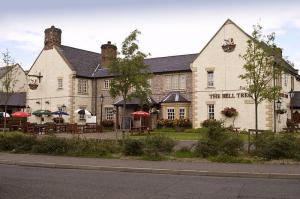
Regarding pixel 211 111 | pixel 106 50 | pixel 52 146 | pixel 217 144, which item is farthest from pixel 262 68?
pixel 106 50

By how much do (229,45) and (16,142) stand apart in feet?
72.2

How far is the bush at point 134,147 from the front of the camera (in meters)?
18.1

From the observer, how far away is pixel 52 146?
19312mm

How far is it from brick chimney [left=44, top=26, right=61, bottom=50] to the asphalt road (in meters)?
35.2

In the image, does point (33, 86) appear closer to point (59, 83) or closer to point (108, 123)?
point (59, 83)

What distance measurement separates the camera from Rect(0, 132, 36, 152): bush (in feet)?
66.2

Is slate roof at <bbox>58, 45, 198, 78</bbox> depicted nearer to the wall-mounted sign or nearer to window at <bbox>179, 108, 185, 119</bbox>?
window at <bbox>179, 108, 185, 119</bbox>

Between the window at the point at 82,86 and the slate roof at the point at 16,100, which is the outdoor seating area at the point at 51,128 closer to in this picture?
the window at the point at 82,86

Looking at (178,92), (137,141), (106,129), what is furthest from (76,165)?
(106,129)

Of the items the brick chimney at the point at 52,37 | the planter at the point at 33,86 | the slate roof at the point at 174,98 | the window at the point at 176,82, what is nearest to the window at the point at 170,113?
the slate roof at the point at 174,98

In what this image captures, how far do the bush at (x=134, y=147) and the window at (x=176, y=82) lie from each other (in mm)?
Answer: 22805

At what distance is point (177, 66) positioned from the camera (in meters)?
41.7

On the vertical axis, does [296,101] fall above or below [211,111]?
above

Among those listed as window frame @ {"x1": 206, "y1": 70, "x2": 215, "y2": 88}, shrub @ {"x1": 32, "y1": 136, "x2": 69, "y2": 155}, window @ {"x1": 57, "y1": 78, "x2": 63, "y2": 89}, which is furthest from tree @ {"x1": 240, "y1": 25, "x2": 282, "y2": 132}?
window @ {"x1": 57, "y1": 78, "x2": 63, "y2": 89}
